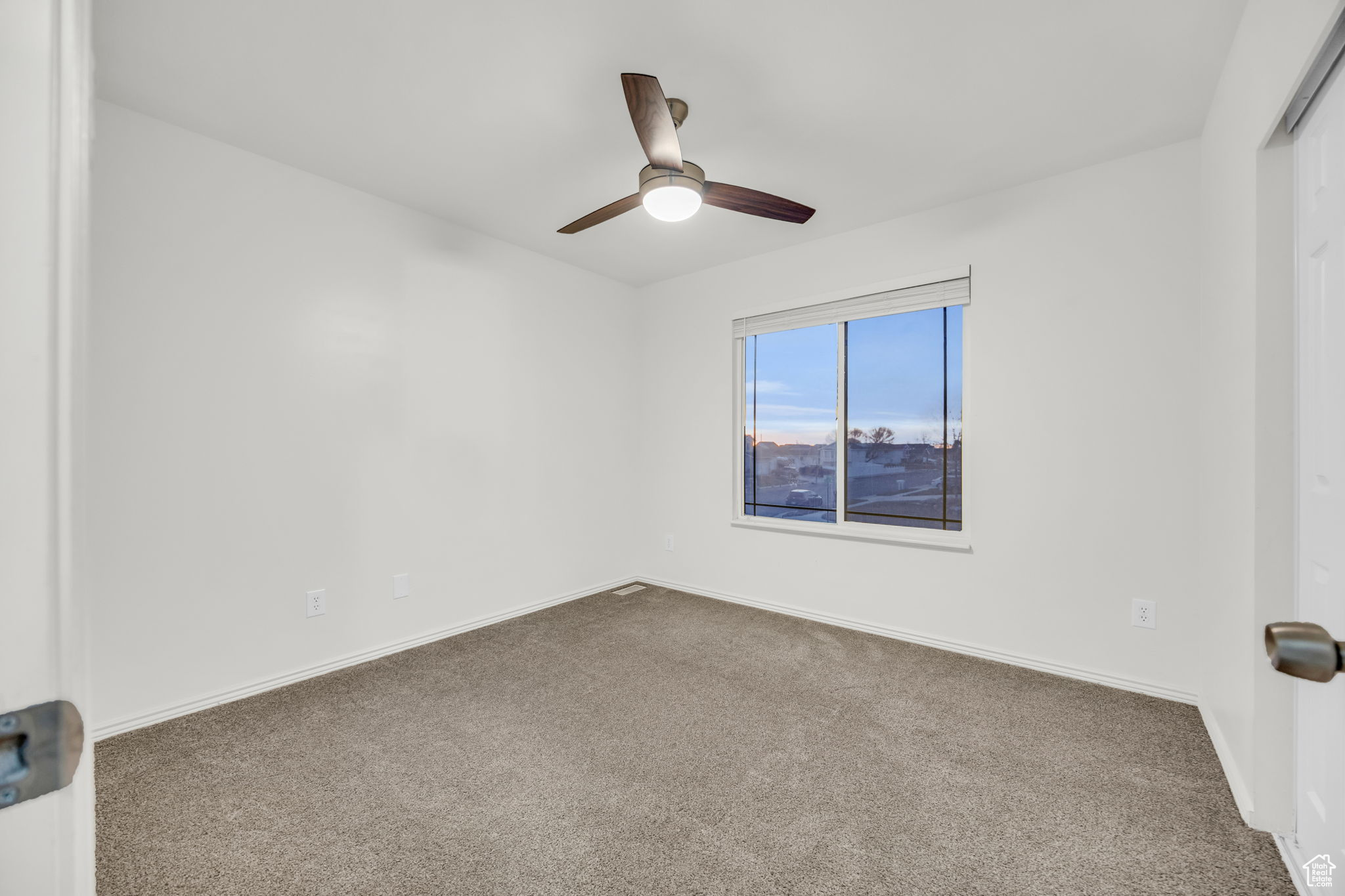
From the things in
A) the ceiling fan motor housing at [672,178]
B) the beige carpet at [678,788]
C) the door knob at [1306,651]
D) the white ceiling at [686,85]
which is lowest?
the beige carpet at [678,788]

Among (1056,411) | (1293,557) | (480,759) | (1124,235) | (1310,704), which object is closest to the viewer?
(1310,704)

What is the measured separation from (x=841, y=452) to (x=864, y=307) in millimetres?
910

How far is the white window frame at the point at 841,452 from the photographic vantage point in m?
3.03

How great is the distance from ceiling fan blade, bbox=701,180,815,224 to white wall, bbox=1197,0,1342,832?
131 cm

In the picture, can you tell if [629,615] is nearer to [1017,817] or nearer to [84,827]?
[1017,817]

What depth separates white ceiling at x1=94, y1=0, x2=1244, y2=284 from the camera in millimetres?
1747

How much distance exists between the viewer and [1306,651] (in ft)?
2.22

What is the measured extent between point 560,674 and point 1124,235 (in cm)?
335

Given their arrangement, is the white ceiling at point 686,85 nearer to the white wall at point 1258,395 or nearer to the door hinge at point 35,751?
the white wall at point 1258,395

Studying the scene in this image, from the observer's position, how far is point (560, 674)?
8.92 ft

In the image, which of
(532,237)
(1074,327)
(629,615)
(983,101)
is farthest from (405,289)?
(1074,327)

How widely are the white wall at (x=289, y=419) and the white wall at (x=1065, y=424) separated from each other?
2007 mm

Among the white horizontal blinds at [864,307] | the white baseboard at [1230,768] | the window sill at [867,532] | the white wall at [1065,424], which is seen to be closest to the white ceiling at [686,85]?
the white wall at [1065,424]

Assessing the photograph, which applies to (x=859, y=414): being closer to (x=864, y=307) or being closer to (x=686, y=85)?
(x=864, y=307)
